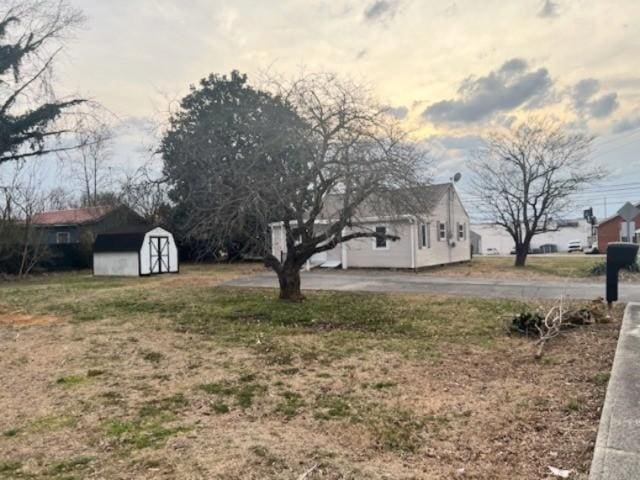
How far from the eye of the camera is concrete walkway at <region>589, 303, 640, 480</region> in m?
2.73

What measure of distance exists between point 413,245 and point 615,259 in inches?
422

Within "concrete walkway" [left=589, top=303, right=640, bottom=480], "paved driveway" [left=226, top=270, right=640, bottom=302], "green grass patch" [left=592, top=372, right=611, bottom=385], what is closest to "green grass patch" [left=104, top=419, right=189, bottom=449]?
"concrete walkway" [left=589, top=303, right=640, bottom=480]

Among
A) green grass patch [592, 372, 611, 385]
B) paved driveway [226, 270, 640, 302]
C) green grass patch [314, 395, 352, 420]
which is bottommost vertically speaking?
green grass patch [314, 395, 352, 420]

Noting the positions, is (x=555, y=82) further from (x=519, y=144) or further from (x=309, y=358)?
(x=309, y=358)

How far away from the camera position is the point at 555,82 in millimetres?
15664

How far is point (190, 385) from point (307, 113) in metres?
6.43

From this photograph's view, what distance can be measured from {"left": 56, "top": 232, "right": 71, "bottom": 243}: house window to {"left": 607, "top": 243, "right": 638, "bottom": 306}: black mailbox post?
28.2 meters

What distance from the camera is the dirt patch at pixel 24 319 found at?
31.6 feet

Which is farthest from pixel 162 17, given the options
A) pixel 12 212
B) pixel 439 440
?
pixel 12 212

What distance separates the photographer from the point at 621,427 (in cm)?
→ 328

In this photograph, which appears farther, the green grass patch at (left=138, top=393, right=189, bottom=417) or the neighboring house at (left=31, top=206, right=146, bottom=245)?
the neighboring house at (left=31, top=206, right=146, bottom=245)

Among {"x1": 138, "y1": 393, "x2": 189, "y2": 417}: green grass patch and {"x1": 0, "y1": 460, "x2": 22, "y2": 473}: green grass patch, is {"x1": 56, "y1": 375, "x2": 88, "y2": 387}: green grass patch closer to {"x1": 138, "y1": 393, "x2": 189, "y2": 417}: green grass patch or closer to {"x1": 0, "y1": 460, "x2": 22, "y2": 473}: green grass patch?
{"x1": 138, "y1": 393, "x2": 189, "y2": 417}: green grass patch

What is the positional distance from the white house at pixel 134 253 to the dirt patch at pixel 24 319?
962 centimetres

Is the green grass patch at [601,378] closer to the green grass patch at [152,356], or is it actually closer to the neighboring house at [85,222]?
the green grass patch at [152,356]
